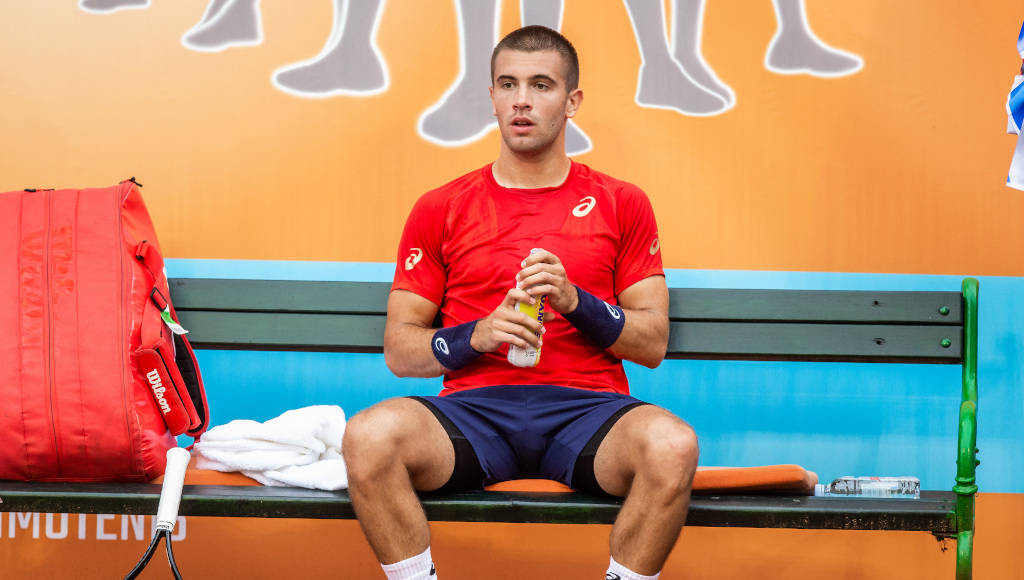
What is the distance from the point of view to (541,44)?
229 centimetres

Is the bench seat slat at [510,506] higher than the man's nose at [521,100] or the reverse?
the reverse

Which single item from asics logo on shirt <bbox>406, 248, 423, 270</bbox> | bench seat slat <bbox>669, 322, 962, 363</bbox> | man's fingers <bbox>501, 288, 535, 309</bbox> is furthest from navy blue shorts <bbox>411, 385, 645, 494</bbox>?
bench seat slat <bbox>669, 322, 962, 363</bbox>

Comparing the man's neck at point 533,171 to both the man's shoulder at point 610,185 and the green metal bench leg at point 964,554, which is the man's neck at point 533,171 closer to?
the man's shoulder at point 610,185

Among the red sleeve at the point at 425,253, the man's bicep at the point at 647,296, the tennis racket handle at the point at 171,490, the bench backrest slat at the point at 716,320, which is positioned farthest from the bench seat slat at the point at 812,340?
the tennis racket handle at the point at 171,490

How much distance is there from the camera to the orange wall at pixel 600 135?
8.45 ft

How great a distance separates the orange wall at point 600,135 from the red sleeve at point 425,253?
0.35 m

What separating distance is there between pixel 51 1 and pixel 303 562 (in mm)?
1591

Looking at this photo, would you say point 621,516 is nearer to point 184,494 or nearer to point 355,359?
point 184,494

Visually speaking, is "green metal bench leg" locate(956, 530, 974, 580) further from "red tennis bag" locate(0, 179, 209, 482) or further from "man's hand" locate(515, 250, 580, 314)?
"red tennis bag" locate(0, 179, 209, 482)

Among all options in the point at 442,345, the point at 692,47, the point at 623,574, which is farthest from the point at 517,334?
the point at 692,47

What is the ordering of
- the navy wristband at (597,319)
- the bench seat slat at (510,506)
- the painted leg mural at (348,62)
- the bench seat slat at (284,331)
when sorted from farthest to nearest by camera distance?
the painted leg mural at (348,62) < the bench seat slat at (284,331) < the navy wristband at (597,319) < the bench seat slat at (510,506)

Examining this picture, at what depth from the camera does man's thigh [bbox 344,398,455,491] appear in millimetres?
1843

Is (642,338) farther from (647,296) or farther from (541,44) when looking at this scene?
(541,44)

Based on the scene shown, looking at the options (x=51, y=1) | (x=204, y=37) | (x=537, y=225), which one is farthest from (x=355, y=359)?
(x=51, y=1)
